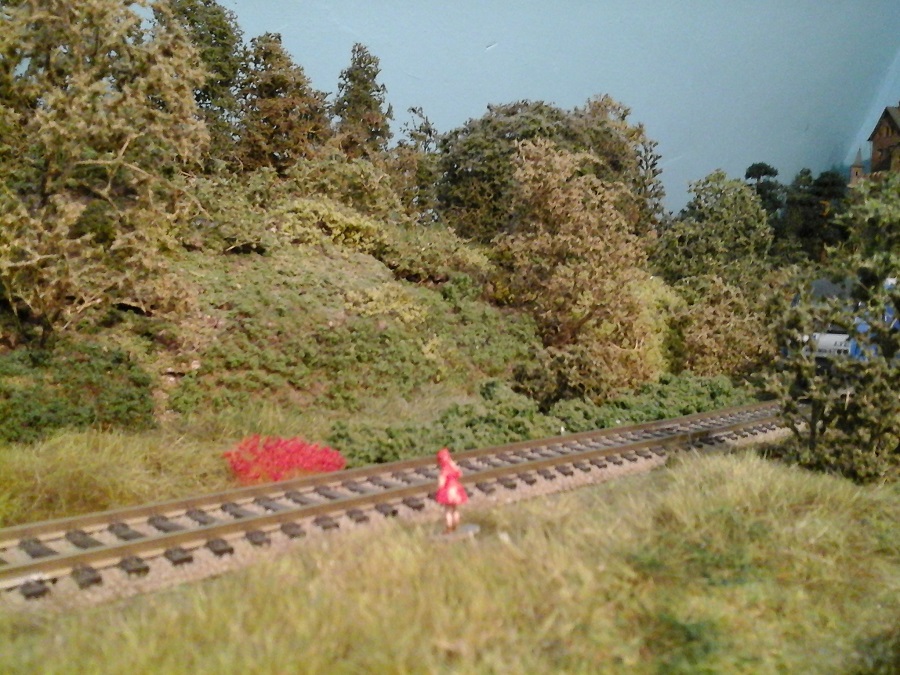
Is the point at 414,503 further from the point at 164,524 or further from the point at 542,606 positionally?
the point at 542,606

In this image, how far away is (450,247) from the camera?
17.6 meters

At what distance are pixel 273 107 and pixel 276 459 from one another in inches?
463

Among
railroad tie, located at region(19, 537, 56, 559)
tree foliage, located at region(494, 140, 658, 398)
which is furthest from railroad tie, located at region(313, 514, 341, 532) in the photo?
tree foliage, located at region(494, 140, 658, 398)

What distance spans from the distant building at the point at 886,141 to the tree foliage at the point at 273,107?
14698 millimetres

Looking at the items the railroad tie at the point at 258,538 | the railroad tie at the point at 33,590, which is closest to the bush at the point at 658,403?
the railroad tie at the point at 258,538

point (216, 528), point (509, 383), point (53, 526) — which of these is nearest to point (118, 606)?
point (216, 528)

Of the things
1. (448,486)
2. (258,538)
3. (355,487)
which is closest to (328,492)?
(355,487)

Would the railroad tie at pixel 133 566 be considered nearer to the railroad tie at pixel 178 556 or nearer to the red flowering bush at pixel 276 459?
the railroad tie at pixel 178 556

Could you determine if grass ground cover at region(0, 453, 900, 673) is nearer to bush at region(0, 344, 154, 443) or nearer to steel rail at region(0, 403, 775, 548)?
steel rail at region(0, 403, 775, 548)

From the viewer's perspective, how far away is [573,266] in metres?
15.6

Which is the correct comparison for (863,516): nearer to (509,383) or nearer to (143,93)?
(509,383)

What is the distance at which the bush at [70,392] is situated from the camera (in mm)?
8969

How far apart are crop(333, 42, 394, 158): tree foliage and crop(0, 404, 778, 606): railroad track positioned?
12.2 meters

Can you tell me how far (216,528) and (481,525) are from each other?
7.60 feet
